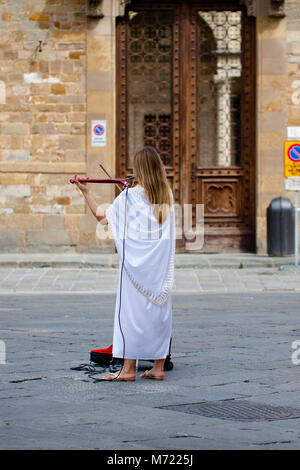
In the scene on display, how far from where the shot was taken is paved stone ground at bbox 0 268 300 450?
4.79 m

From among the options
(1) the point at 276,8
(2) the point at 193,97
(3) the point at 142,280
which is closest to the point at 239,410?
(3) the point at 142,280

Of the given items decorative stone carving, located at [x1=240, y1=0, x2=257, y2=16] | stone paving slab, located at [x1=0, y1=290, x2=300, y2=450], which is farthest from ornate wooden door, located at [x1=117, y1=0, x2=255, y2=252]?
stone paving slab, located at [x1=0, y1=290, x2=300, y2=450]

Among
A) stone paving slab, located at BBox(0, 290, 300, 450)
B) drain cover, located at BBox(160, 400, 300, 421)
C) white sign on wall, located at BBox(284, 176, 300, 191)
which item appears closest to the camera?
stone paving slab, located at BBox(0, 290, 300, 450)

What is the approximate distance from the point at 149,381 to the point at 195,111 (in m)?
12.4

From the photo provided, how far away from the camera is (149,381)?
670 cm

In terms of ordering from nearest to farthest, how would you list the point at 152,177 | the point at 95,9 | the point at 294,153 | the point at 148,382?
the point at 148,382
the point at 152,177
the point at 294,153
the point at 95,9

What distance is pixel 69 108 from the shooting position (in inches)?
Answer: 727

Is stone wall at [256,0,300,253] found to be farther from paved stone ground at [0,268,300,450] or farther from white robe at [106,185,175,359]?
white robe at [106,185,175,359]

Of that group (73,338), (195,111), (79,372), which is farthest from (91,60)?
(79,372)

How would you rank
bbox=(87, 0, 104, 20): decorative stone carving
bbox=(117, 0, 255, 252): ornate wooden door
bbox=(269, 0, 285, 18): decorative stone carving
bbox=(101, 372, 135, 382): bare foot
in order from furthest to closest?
bbox=(117, 0, 255, 252): ornate wooden door, bbox=(269, 0, 285, 18): decorative stone carving, bbox=(87, 0, 104, 20): decorative stone carving, bbox=(101, 372, 135, 382): bare foot

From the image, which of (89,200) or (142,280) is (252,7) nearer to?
(89,200)

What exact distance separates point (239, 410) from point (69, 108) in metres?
13.5

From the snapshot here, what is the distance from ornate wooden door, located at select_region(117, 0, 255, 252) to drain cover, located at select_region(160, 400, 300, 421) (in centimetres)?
1304
